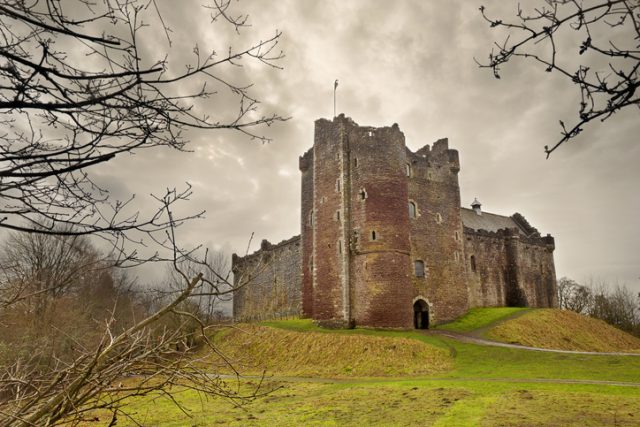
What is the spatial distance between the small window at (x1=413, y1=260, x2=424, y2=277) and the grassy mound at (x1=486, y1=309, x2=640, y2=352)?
6.24m

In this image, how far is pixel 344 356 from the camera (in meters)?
22.7

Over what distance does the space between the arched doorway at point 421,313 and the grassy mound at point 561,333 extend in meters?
4.80

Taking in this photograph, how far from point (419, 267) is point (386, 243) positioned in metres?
5.46

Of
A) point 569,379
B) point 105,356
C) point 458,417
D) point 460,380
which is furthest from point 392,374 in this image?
point 105,356

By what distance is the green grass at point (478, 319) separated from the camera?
31.7 metres

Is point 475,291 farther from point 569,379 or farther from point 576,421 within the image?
point 576,421

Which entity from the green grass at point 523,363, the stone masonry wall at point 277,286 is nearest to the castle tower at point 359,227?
the green grass at point 523,363

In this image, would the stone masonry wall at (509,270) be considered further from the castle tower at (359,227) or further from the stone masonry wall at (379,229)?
the castle tower at (359,227)

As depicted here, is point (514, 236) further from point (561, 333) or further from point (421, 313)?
point (421, 313)

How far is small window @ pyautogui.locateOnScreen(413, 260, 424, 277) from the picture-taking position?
109 feet

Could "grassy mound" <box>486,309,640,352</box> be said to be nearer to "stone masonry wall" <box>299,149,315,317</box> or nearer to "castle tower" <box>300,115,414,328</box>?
"castle tower" <box>300,115,414,328</box>

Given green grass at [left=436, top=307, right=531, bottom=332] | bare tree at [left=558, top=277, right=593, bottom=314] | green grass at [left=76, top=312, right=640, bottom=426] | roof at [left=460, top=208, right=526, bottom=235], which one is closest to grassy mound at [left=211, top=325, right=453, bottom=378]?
green grass at [left=76, top=312, right=640, bottom=426]

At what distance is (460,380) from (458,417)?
21.3 ft

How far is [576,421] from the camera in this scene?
1013 cm
